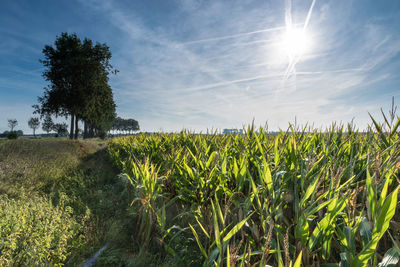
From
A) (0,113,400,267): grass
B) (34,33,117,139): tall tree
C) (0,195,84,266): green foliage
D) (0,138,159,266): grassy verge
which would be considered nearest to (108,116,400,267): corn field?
(0,113,400,267): grass

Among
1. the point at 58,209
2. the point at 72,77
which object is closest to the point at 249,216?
the point at 58,209

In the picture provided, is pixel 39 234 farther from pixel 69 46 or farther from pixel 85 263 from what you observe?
pixel 69 46

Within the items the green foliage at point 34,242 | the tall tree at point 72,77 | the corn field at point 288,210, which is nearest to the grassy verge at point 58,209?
the green foliage at point 34,242

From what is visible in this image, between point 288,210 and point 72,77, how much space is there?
94.8 feet

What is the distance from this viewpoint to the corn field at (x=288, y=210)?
116 centimetres

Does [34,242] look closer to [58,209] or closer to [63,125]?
[58,209]

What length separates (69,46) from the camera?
24.3m

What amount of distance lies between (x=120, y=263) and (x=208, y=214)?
1120 mm

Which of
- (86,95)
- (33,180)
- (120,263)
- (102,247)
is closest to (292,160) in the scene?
(120,263)

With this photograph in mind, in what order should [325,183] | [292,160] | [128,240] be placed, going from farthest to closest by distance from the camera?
[128,240], [292,160], [325,183]

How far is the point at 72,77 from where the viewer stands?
24.1 metres

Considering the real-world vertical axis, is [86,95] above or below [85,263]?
above

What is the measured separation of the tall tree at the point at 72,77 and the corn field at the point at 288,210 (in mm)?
25859

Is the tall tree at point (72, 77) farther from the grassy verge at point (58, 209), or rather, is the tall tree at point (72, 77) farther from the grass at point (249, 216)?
the grass at point (249, 216)
